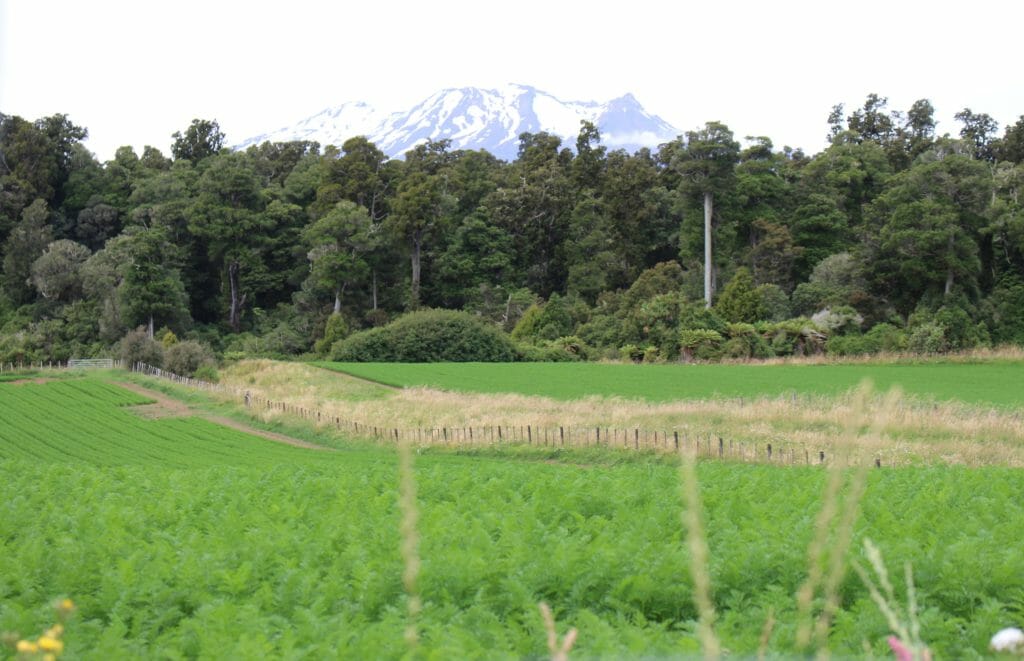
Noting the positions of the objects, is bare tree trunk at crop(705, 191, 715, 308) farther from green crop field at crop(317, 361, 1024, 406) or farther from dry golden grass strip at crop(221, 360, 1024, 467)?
dry golden grass strip at crop(221, 360, 1024, 467)

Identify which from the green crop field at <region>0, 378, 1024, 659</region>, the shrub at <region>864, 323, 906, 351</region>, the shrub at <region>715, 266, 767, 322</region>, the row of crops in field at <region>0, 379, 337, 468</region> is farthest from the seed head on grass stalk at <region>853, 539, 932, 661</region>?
the shrub at <region>715, 266, 767, 322</region>

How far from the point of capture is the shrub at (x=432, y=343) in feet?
184

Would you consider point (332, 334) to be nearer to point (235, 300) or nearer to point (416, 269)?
point (416, 269)

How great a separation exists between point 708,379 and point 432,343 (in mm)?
22656

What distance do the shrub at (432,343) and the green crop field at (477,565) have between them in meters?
43.6

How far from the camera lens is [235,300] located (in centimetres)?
7006

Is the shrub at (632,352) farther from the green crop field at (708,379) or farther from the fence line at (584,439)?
the fence line at (584,439)

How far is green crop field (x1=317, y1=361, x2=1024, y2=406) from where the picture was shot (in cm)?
3222

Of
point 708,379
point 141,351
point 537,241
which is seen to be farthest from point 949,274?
point 141,351

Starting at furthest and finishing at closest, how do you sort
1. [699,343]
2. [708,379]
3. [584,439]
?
[699,343] < [708,379] < [584,439]

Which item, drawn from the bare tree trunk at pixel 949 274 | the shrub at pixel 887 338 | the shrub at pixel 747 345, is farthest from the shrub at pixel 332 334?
the bare tree trunk at pixel 949 274

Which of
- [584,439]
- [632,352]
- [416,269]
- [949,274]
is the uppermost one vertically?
[416,269]

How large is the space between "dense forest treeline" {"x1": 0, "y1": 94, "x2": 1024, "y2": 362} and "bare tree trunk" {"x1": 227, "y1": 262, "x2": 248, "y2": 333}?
171mm

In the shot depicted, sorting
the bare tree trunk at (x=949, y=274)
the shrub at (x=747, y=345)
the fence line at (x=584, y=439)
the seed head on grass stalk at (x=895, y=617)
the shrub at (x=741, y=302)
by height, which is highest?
the bare tree trunk at (x=949, y=274)
